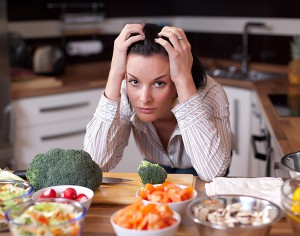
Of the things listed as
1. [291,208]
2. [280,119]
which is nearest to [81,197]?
[291,208]

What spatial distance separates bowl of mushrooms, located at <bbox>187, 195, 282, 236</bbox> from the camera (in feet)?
3.79

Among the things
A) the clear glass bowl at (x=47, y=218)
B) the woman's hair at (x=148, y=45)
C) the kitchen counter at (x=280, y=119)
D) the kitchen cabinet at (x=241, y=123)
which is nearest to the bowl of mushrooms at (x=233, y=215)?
the clear glass bowl at (x=47, y=218)

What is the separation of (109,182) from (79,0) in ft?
9.25

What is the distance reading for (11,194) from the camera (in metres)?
1.37

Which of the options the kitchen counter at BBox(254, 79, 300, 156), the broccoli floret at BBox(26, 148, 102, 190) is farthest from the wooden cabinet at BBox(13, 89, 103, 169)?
the broccoli floret at BBox(26, 148, 102, 190)

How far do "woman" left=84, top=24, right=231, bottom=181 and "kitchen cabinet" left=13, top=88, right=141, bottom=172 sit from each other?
1537 mm

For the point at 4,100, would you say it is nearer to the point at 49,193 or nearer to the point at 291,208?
the point at 49,193

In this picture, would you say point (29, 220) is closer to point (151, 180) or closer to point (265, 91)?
point (151, 180)

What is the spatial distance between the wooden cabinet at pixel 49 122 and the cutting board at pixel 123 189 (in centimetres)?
182

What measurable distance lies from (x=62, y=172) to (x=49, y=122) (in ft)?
6.79

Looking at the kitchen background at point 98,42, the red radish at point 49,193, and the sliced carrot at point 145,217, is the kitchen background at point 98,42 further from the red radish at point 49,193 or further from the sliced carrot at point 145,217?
the sliced carrot at point 145,217

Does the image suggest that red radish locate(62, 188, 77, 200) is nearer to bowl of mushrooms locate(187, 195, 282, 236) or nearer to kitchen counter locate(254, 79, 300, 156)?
bowl of mushrooms locate(187, 195, 282, 236)

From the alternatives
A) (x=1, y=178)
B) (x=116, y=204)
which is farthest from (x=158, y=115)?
(x=1, y=178)

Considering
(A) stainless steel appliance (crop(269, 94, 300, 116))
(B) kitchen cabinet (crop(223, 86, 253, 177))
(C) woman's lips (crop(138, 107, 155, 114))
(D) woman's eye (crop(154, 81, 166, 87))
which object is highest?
(D) woman's eye (crop(154, 81, 166, 87))
